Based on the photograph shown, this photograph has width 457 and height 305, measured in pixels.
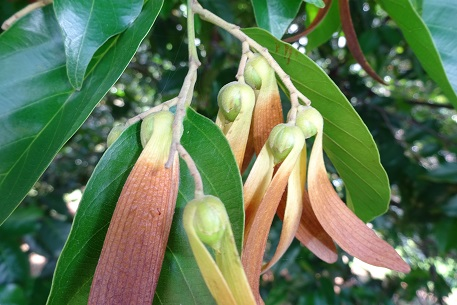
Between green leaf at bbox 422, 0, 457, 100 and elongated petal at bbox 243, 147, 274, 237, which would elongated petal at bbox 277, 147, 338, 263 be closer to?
elongated petal at bbox 243, 147, 274, 237

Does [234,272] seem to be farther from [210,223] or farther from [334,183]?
[334,183]

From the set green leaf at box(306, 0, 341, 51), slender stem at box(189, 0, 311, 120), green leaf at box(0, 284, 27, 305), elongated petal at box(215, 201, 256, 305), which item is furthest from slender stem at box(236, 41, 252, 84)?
green leaf at box(0, 284, 27, 305)

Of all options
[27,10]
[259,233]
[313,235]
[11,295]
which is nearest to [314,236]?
[313,235]

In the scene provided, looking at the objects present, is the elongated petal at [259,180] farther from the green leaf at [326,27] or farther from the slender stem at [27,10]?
the green leaf at [326,27]

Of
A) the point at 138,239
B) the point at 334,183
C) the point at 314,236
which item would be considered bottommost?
the point at 334,183

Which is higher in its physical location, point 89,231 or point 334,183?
point 89,231

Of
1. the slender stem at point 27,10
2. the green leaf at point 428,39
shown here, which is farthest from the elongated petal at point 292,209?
the slender stem at point 27,10
